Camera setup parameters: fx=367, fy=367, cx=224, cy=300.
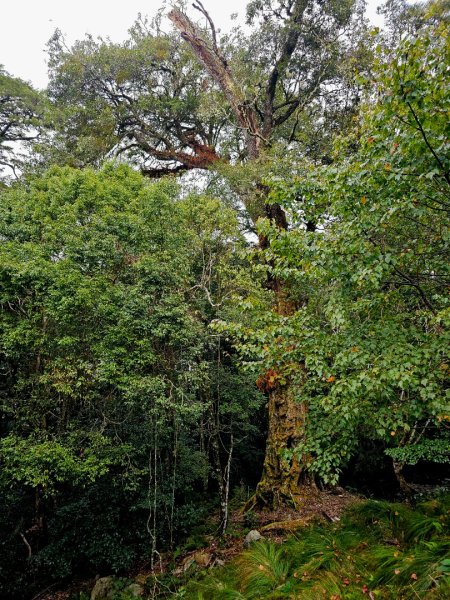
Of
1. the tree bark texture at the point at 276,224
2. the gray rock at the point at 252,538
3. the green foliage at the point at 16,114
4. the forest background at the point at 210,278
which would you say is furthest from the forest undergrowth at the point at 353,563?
the green foliage at the point at 16,114

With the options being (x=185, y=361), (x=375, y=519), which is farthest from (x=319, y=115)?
(x=375, y=519)

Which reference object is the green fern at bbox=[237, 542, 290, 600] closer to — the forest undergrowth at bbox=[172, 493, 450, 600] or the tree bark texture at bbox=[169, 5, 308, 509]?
the forest undergrowth at bbox=[172, 493, 450, 600]

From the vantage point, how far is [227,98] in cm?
1039

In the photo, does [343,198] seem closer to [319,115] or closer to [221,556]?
[221,556]

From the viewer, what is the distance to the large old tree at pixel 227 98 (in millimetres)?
9711

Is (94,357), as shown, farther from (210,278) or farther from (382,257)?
(382,257)

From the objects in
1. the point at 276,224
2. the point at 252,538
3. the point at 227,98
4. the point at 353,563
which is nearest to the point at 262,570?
the point at 353,563

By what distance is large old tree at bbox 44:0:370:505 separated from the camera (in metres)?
9.71

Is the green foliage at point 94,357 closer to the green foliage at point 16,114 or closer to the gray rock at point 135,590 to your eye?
the gray rock at point 135,590

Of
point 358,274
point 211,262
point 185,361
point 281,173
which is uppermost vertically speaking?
point 281,173

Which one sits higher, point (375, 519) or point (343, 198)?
point (343, 198)

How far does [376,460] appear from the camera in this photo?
39.3ft

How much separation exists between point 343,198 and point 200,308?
5298mm

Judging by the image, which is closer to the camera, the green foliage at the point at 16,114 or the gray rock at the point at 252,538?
the gray rock at the point at 252,538
